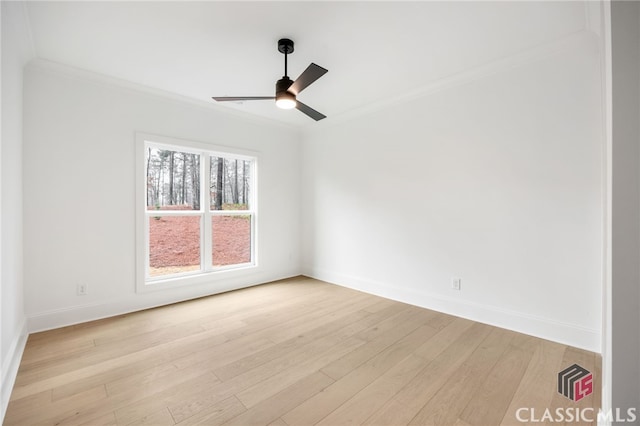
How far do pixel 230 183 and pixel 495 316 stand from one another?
3.84 meters

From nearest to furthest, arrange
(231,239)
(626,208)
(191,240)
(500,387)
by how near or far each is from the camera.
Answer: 1. (626,208)
2. (500,387)
3. (191,240)
4. (231,239)

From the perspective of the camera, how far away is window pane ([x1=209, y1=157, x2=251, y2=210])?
4160 millimetres

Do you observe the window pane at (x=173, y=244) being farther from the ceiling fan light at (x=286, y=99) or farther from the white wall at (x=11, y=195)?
the ceiling fan light at (x=286, y=99)

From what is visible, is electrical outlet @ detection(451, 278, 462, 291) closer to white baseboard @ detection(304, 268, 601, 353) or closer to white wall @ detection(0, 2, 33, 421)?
white baseboard @ detection(304, 268, 601, 353)

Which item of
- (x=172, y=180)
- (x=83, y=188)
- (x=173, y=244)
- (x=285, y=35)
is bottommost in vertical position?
(x=173, y=244)

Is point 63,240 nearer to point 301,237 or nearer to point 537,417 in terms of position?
point 301,237

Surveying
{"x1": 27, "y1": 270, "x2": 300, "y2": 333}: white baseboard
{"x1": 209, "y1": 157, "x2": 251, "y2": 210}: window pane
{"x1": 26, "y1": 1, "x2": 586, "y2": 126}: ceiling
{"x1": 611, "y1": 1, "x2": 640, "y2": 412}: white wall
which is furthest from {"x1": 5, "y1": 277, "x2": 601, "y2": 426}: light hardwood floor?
{"x1": 26, "y1": 1, "x2": 586, "y2": 126}: ceiling

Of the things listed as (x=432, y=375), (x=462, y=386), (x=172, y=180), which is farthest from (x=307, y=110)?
(x=462, y=386)

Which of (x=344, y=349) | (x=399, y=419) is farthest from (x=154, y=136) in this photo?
(x=399, y=419)

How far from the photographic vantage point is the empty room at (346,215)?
5.71 ft

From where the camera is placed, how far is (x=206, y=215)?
398 centimetres

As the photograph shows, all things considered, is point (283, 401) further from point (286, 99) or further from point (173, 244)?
point (173, 244)

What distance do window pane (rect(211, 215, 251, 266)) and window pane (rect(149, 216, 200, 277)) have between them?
0.27 metres

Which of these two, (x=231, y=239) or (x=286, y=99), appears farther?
(x=231, y=239)
